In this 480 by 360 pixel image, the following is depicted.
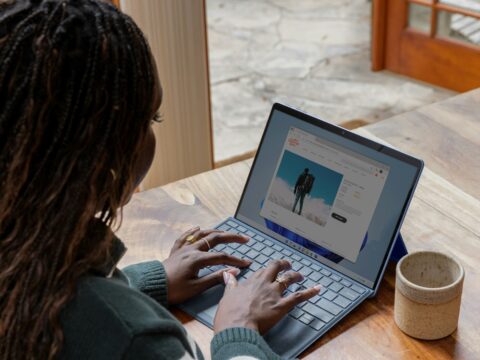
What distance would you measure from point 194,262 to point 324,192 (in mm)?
240

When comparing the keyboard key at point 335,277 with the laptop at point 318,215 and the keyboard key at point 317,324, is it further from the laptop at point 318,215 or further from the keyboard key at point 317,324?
the keyboard key at point 317,324

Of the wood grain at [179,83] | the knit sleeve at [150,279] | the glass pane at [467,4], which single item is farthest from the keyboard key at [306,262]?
the glass pane at [467,4]

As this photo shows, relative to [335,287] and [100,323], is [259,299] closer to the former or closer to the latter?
[335,287]

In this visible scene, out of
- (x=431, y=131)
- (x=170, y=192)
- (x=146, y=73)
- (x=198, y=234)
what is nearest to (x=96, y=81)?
(x=146, y=73)

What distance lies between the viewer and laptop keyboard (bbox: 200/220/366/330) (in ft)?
3.63

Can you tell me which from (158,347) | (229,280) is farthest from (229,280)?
(158,347)

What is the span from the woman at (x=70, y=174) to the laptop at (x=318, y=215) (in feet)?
0.92

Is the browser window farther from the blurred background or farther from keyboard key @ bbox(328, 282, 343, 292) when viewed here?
the blurred background

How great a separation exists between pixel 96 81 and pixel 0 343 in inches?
12.7

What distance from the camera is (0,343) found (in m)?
0.85

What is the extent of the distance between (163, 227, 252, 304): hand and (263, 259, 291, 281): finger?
0.06 metres

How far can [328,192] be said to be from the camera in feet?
3.95

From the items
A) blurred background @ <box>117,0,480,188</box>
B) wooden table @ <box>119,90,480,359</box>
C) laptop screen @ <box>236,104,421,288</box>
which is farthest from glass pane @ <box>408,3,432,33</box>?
laptop screen @ <box>236,104,421,288</box>

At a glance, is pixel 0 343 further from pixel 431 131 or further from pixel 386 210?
pixel 431 131
